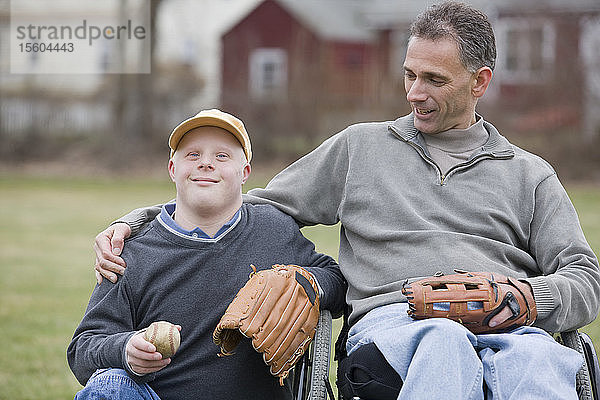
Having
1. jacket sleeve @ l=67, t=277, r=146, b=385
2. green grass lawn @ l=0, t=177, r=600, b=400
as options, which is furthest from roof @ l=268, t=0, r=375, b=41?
jacket sleeve @ l=67, t=277, r=146, b=385

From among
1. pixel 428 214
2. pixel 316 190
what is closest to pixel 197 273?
pixel 316 190

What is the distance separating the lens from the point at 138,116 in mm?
20812

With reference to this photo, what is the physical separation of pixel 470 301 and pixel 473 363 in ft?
Result: 0.80

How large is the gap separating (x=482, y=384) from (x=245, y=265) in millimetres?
934

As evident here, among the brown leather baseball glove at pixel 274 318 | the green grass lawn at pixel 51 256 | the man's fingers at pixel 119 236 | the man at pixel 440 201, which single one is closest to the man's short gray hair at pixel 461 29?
the man at pixel 440 201

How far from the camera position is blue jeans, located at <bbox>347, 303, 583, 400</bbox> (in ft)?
7.95

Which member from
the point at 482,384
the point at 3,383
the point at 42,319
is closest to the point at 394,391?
the point at 482,384

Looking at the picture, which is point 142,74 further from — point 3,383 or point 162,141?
point 3,383

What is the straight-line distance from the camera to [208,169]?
Result: 115 inches

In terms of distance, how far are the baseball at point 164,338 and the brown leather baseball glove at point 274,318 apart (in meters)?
0.17

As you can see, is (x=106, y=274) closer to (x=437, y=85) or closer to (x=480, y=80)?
(x=437, y=85)

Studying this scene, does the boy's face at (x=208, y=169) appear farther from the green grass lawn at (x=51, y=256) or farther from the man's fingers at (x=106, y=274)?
the green grass lawn at (x=51, y=256)

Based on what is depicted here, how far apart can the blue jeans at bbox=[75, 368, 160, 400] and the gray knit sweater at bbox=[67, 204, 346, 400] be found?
12cm

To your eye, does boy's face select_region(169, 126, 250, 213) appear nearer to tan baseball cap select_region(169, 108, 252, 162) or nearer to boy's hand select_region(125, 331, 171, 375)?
tan baseball cap select_region(169, 108, 252, 162)
